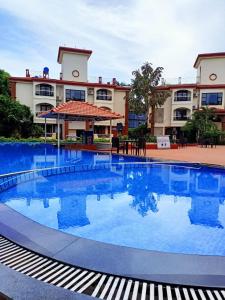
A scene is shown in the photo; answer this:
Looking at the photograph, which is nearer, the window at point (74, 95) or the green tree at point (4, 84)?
the green tree at point (4, 84)

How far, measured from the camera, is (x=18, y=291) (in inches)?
83.4

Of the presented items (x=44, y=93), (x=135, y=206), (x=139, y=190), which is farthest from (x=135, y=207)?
(x=44, y=93)

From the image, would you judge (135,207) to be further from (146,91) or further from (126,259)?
(146,91)

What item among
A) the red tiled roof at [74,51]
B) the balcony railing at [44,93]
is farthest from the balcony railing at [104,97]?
the balcony railing at [44,93]

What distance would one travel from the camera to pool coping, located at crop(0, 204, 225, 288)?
3113mm

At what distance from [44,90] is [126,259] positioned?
3547 centimetres

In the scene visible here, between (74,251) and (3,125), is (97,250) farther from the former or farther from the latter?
(3,125)

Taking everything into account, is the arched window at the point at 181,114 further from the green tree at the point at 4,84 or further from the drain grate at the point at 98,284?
the drain grate at the point at 98,284

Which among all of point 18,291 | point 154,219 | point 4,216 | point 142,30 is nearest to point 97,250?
point 18,291

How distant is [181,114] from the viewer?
39000 mm

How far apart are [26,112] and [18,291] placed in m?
34.0

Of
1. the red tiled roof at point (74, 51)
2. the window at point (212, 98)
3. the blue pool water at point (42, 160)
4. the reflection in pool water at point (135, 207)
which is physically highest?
the red tiled roof at point (74, 51)

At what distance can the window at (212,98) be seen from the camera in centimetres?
3747

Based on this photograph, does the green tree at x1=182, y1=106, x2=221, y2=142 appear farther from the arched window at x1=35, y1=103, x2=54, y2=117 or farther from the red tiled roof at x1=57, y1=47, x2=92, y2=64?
the arched window at x1=35, y1=103, x2=54, y2=117
